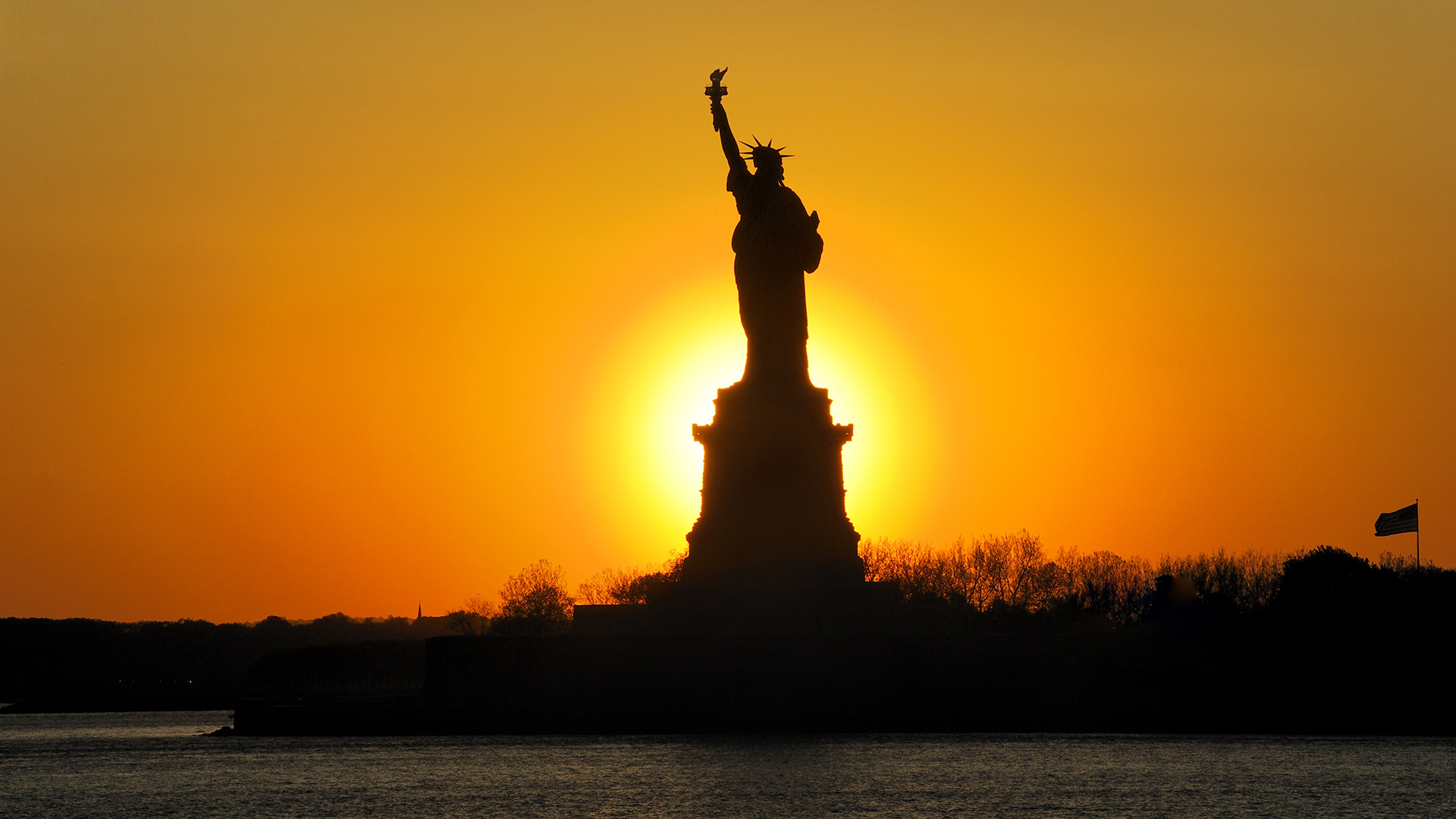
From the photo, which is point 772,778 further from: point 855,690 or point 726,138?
point 726,138

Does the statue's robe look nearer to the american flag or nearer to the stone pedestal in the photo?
the stone pedestal

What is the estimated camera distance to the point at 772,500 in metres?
43.2

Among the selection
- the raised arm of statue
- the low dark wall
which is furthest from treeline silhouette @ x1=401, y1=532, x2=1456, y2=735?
the raised arm of statue

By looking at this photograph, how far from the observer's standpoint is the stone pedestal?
4275cm

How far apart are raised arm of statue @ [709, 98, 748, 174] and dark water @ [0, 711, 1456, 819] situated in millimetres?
13487

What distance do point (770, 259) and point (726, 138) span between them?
3.05 metres

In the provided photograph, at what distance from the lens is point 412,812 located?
29922mm

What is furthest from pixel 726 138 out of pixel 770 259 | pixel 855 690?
pixel 855 690

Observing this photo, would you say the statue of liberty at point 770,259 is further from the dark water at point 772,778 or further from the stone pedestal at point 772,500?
the dark water at point 772,778

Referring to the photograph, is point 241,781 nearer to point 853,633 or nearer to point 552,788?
point 552,788

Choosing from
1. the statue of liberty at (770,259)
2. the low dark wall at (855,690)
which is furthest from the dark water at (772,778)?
the statue of liberty at (770,259)

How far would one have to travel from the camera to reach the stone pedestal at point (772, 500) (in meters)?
42.8

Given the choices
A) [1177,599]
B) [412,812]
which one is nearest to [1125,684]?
[1177,599]

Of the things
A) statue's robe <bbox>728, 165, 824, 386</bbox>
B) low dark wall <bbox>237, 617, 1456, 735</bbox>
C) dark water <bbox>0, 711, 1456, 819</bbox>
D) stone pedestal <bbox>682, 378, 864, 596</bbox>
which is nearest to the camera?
dark water <bbox>0, 711, 1456, 819</bbox>
